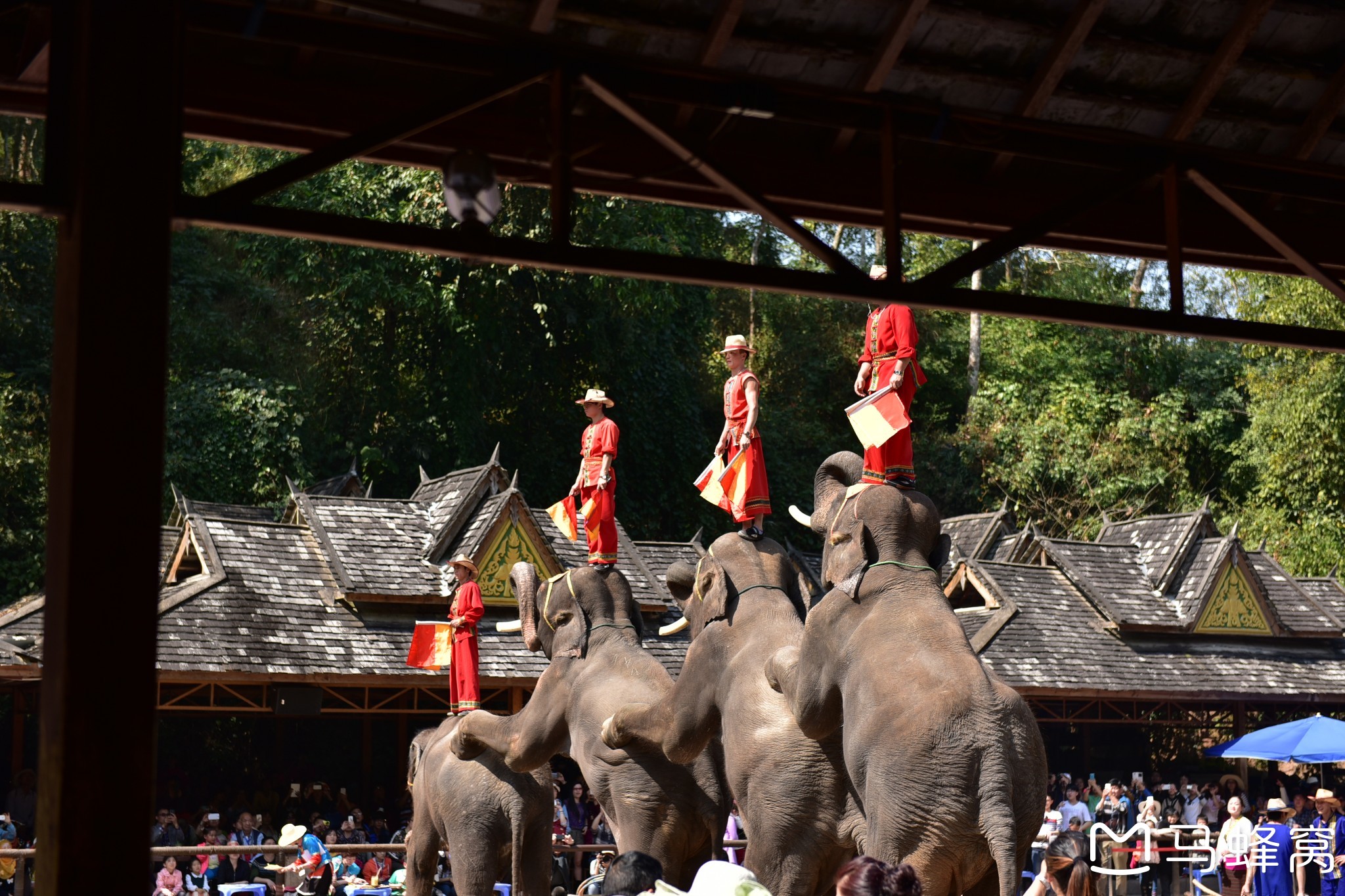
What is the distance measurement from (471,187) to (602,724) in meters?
4.93

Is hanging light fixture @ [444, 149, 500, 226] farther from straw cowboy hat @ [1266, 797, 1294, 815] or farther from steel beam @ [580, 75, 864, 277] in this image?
straw cowboy hat @ [1266, 797, 1294, 815]

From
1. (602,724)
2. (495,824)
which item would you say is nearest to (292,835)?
(495,824)

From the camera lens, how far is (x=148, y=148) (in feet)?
14.3

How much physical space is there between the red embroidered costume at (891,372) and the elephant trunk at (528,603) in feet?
10.4

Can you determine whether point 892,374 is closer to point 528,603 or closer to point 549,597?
point 549,597

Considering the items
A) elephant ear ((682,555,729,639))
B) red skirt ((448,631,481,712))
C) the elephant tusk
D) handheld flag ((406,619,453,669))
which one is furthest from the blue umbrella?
elephant ear ((682,555,729,639))

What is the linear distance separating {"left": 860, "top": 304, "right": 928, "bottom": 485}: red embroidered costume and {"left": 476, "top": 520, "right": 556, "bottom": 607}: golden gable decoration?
38.6 feet

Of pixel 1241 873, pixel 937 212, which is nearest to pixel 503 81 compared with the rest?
pixel 937 212

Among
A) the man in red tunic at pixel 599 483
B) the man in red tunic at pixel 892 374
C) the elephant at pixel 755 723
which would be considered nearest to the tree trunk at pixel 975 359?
the man in red tunic at pixel 599 483

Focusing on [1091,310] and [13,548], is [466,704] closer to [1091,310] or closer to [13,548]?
[1091,310]

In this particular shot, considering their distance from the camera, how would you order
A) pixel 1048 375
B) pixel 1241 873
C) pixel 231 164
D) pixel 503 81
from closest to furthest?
pixel 503 81, pixel 1241 873, pixel 231 164, pixel 1048 375

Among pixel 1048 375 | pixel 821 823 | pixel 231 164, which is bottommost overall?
pixel 821 823

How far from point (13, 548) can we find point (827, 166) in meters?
20.4

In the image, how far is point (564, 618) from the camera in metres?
10.3
